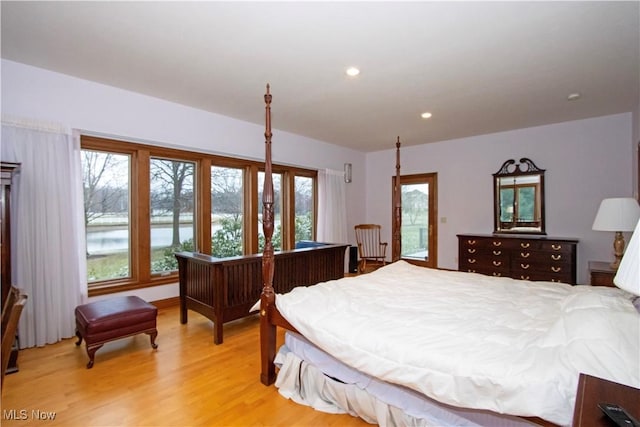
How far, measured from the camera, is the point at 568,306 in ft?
5.72

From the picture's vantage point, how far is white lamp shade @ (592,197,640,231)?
290cm

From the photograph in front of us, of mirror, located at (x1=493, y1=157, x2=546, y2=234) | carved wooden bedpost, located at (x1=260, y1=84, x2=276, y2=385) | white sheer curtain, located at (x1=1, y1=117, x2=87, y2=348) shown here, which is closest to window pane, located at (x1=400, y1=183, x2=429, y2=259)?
mirror, located at (x1=493, y1=157, x2=546, y2=234)

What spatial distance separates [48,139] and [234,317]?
2396mm

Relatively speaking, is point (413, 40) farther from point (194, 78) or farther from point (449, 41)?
point (194, 78)

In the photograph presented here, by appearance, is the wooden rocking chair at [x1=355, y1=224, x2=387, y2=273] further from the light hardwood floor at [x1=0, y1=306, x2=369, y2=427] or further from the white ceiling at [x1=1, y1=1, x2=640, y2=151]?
the light hardwood floor at [x1=0, y1=306, x2=369, y2=427]

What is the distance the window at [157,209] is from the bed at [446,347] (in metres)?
2.28

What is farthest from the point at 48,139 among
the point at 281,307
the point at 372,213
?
the point at 372,213

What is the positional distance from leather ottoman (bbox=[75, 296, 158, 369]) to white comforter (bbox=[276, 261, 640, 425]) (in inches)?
55.8

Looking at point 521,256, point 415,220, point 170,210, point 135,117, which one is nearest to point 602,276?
point 521,256

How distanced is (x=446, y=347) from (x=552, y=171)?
14.8 ft

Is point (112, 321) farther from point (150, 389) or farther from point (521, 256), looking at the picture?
point (521, 256)

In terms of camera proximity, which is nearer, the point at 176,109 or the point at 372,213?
the point at 176,109

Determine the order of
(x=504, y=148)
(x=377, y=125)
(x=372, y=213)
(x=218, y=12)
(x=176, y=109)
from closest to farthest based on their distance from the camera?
1. (x=218, y=12)
2. (x=176, y=109)
3. (x=377, y=125)
4. (x=504, y=148)
5. (x=372, y=213)

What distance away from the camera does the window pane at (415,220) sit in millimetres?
5980
